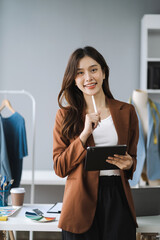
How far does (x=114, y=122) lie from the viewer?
133cm

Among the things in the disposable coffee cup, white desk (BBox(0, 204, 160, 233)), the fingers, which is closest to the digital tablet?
the fingers

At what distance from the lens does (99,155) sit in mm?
1210

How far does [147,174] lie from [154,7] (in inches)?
78.9

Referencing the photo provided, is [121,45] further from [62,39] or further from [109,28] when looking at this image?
[62,39]

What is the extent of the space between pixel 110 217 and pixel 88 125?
37 centimetres

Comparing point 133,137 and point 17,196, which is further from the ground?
point 133,137

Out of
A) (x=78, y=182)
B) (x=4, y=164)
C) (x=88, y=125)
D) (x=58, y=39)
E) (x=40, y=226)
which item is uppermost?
(x=58, y=39)

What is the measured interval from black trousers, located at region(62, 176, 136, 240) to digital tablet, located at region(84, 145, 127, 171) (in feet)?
0.28

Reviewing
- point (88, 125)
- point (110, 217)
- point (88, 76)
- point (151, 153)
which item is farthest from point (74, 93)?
point (151, 153)

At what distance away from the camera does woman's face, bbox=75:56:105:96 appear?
4.44 feet

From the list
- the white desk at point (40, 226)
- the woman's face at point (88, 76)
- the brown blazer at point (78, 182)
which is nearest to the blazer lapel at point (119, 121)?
the brown blazer at point (78, 182)

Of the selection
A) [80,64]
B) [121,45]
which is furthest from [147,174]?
[80,64]

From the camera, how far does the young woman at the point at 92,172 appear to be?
125 cm

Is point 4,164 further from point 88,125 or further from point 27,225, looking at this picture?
point 88,125
